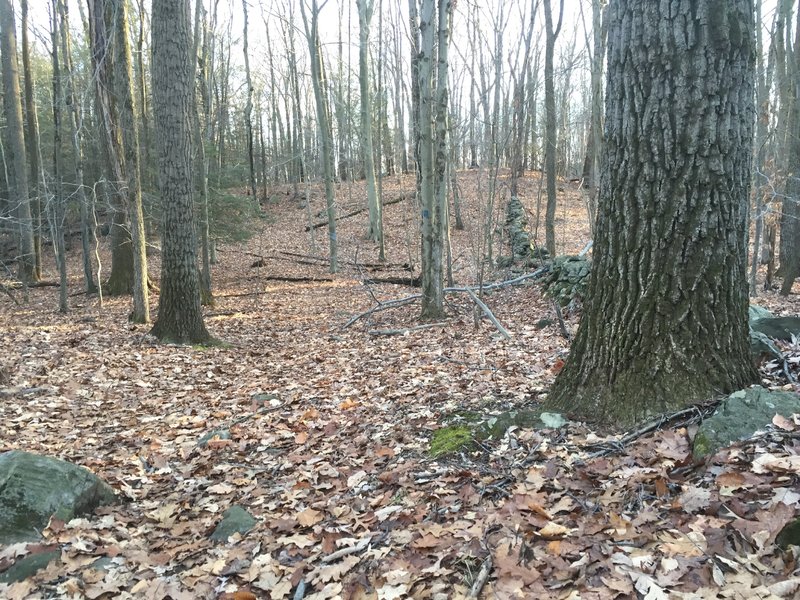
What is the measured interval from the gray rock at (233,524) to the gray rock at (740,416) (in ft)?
8.80

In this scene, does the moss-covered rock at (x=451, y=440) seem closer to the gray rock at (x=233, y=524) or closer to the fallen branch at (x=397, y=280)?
the gray rock at (x=233, y=524)

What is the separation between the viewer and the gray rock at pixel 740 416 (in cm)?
279

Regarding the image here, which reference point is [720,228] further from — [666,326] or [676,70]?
[676,70]

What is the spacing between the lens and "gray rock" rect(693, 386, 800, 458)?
2.79m

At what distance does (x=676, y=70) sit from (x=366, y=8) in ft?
64.5

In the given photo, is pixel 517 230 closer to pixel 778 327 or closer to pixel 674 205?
pixel 778 327

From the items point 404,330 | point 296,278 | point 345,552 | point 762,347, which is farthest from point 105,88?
point 762,347

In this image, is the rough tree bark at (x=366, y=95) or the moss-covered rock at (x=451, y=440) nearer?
the moss-covered rock at (x=451, y=440)

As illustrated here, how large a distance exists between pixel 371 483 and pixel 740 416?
89.2 inches

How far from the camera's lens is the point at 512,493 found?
9.82ft

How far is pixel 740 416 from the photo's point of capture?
2885 millimetres

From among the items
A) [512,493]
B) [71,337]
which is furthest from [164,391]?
[512,493]

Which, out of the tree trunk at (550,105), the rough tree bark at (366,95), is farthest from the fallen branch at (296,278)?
the tree trunk at (550,105)

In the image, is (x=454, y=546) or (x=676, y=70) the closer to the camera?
(x=454, y=546)
